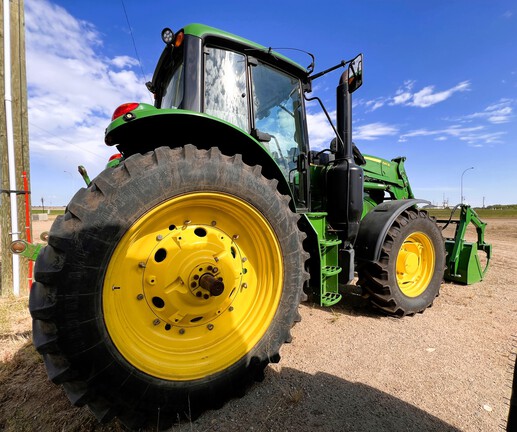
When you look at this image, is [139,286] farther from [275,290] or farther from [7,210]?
[7,210]

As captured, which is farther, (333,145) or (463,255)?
(463,255)

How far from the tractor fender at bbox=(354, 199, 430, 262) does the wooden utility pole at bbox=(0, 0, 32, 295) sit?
4.52m

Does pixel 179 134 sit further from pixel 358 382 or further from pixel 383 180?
pixel 383 180

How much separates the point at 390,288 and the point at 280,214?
Answer: 71.4 inches

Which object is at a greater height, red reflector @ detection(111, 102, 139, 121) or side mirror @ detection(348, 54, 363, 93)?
side mirror @ detection(348, 54, 363, 93)

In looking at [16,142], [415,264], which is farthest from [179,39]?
[415,264]

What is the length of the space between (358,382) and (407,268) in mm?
1881

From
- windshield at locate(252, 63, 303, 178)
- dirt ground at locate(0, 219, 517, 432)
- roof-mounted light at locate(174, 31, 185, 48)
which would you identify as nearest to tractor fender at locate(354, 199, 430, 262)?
dirt ground at locate(0, 219, 517, 432)

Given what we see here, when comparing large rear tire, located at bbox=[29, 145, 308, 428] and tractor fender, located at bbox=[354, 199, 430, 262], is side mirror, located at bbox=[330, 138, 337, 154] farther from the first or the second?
large rear tire, located at bbox=[29, 145, 308, 428]

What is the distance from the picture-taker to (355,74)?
289 cm

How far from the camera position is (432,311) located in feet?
11.6

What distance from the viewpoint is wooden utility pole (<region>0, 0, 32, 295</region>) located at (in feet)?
13.6

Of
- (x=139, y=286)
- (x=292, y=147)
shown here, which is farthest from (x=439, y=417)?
(x=292, y=147)

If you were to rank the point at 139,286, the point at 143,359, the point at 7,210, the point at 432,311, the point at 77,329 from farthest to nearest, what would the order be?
the point at 7,210, the point at 432,311, the point at 139,286, the point at 143,359, the point at 77,329
